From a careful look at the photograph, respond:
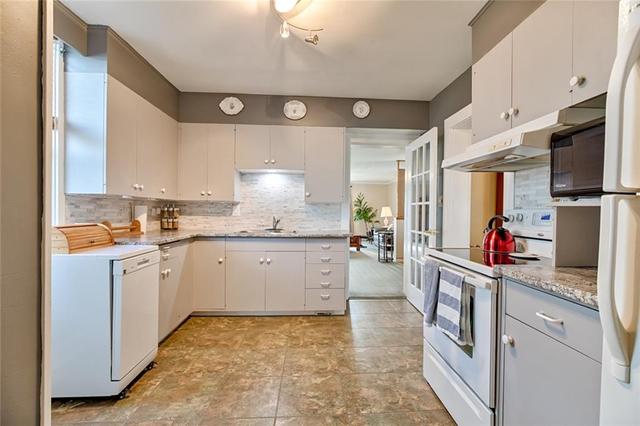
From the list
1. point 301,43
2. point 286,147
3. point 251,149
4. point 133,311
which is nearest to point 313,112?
point 286,147

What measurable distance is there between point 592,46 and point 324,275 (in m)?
2.71

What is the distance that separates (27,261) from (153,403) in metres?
1.31

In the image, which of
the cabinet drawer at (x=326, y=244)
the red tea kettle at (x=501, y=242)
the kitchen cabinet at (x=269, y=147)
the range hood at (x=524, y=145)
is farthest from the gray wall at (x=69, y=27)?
the red tea kettle at (x=501, y=242)

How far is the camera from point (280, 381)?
2086 millimetres

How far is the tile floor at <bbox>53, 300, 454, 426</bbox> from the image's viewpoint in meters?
1.74

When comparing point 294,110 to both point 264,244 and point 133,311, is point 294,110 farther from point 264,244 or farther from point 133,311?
point 133,311

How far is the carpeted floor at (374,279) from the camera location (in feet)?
14.1

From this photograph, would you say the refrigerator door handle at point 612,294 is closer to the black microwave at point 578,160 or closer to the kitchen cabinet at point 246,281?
the black microwave at point 578,160

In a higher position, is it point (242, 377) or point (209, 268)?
point (209, 268)

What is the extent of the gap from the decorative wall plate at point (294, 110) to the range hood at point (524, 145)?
2.11 metres

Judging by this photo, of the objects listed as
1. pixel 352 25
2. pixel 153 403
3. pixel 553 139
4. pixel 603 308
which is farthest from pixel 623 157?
pixel 153 403

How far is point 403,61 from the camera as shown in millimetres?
2775

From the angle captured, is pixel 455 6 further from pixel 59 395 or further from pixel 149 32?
pixel 59 395

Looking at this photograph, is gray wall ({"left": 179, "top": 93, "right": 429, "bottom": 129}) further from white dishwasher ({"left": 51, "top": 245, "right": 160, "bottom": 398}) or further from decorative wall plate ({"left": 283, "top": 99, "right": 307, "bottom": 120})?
white dishwasher ({"left": 51, "top": 245, "right": 160, "bottom": 398})
